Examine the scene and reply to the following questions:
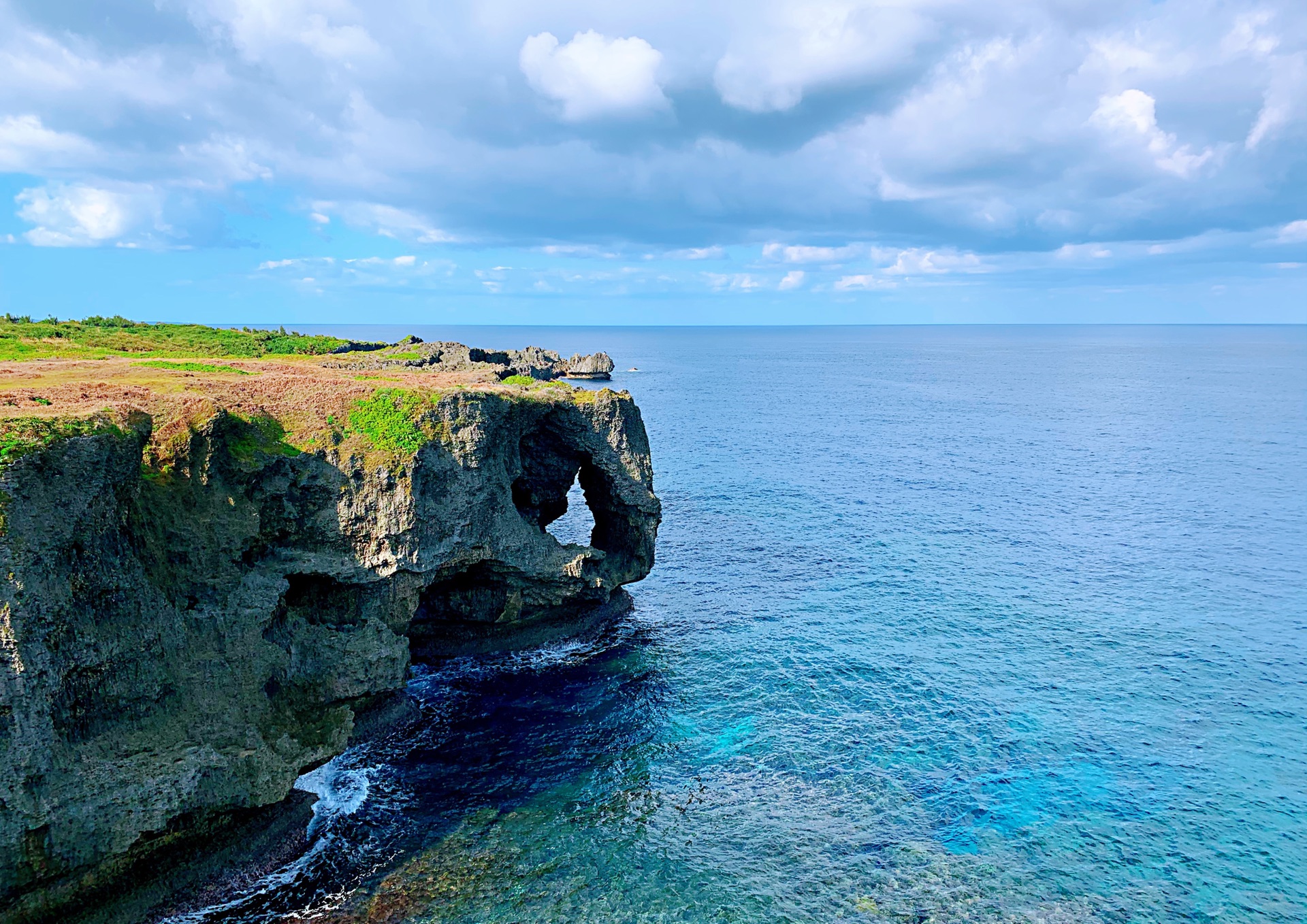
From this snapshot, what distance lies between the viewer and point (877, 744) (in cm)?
3397

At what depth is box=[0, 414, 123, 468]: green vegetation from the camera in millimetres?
21531

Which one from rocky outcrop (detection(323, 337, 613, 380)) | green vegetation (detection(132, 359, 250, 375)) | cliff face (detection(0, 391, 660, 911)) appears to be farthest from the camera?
rocky outcrop (detection(323, 337, 613, 380))

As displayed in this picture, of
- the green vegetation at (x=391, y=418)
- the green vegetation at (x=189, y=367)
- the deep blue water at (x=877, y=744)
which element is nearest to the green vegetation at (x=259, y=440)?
the green vegetation at (x=391, y=418)

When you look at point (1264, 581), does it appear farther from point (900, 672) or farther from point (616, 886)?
point (616, 886)

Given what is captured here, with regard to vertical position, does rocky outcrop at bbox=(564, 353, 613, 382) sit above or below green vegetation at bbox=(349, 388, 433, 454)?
below

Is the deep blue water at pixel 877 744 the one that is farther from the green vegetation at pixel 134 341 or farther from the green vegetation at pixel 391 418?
the green vegetation at pixel 134 341

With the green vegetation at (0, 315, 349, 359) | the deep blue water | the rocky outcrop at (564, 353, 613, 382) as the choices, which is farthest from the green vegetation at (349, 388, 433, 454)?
the rocky outcrop at (564, 353, 613, 382)

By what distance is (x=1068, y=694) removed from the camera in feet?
124

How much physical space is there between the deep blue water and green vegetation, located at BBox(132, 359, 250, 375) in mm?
21130

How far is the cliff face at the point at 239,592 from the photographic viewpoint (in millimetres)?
21375

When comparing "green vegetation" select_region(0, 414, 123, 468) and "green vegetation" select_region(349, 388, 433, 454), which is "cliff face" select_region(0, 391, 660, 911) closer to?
"green vegetation" select_region(0, 414, 123, 468)

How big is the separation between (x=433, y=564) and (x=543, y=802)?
11.4 meters

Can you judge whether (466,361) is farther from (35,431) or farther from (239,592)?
(35,431)

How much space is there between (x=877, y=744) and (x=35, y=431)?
106 ft
